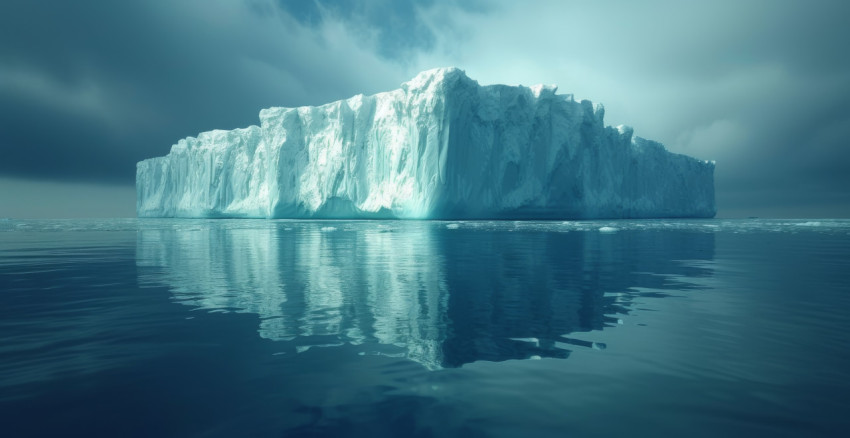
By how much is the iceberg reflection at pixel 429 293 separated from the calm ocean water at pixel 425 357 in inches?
1.7

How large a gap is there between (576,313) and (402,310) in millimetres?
2064

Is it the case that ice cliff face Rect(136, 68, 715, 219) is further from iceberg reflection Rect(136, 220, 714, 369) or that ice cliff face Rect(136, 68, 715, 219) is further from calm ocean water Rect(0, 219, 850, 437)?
calm ocean water Rect(0, 219, 850, 437)

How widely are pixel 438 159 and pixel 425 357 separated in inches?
1211

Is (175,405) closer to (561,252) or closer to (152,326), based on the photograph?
(152,326)

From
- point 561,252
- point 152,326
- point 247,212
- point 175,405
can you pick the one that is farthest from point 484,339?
point 247,212

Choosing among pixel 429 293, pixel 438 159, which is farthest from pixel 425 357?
pixel 438 159

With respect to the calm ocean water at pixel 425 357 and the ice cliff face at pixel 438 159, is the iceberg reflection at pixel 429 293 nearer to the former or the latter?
the calm ocean water at pixel 425 357

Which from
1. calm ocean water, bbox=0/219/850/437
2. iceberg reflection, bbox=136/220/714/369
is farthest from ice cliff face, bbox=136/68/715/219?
calm ocean water, bbox=0/219/850/437

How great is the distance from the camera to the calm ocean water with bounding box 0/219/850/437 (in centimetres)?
261

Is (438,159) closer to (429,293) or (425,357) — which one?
(429,293)

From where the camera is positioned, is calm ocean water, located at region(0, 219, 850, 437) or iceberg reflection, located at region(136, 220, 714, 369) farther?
iceberg reflection, located at region(136, 220, 714, 369)

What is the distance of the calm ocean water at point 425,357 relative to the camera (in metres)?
2.61

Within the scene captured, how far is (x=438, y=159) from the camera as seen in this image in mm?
33969

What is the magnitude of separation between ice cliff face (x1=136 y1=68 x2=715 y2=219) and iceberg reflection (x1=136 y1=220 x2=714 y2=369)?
23260mm
